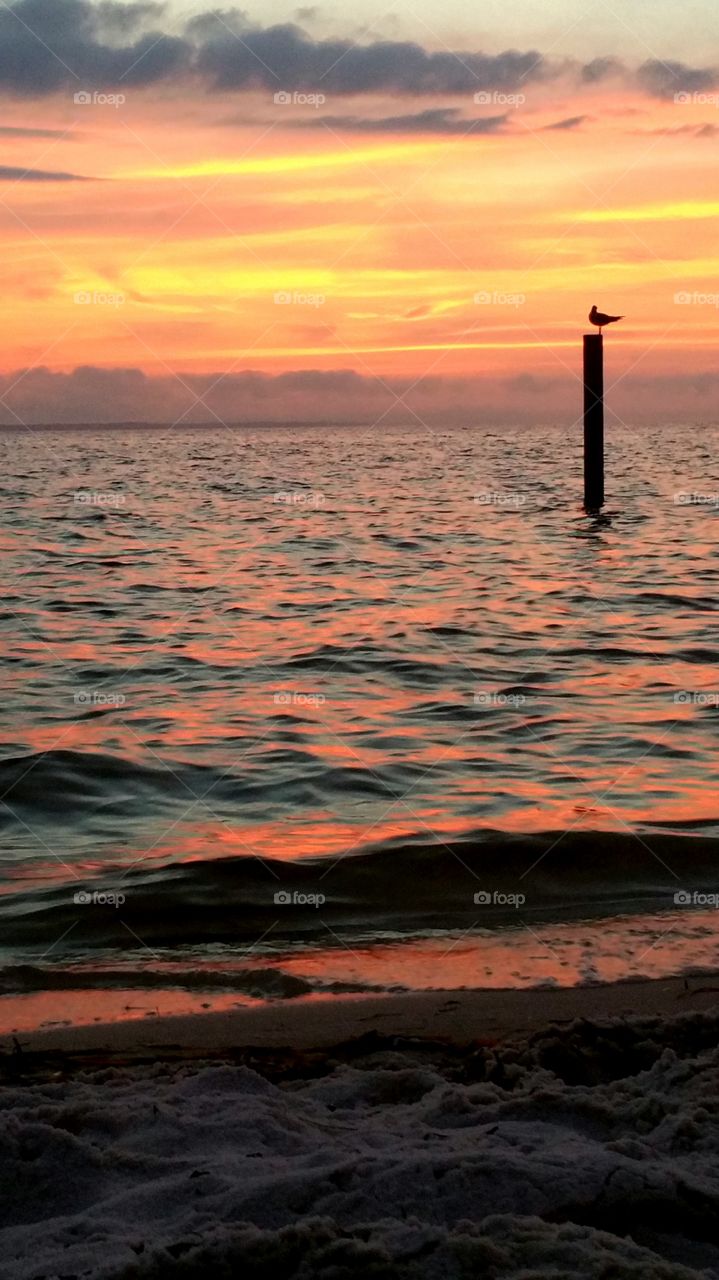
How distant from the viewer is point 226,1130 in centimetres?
400

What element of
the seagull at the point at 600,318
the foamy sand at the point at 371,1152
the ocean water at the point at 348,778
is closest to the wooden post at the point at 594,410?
the seagull at the point at 600,318

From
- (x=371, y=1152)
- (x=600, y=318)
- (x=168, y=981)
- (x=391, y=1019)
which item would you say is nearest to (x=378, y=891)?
(x=168, y=981)

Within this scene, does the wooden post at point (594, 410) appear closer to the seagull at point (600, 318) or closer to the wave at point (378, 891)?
the seagull at point (600, 318)

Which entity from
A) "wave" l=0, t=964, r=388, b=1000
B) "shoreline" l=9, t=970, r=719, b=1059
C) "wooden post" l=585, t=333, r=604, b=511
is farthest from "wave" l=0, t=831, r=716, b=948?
"wooden post" l=585, t=333, r=604, b=511

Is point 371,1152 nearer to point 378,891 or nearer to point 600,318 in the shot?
point 378,891

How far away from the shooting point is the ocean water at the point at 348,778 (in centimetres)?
666

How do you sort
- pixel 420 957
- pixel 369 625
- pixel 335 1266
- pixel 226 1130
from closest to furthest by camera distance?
1. pixel 335 1266
2. pixel 226 1130
3. pixel 420 957
4. pixel 369 625

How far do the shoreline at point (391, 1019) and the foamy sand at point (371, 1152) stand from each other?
27 mm

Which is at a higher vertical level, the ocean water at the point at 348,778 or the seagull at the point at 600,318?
the seagull at the point at 600,318

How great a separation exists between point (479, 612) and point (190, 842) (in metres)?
9.33

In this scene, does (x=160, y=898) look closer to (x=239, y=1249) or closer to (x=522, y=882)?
(x=522, y=882)

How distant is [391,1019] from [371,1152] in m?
1.78

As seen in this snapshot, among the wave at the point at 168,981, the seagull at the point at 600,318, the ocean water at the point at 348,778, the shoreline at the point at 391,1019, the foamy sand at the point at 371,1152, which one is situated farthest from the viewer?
the seagull at the point at 600,318

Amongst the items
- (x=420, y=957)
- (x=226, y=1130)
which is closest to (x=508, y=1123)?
(x=226, y=1130)
